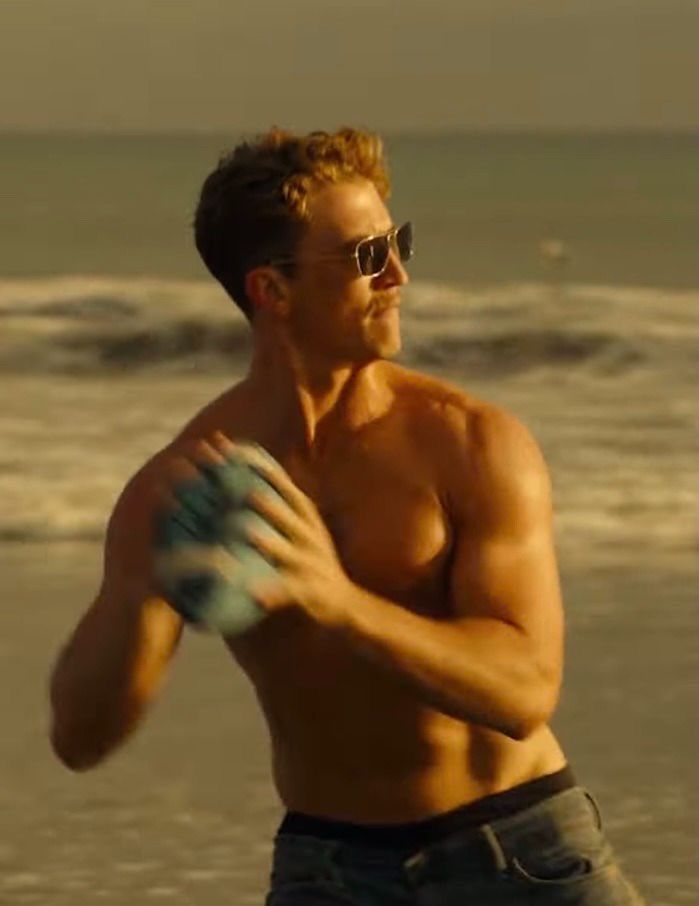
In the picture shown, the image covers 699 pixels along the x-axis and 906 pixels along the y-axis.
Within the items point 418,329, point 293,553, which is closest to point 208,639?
point 293,553

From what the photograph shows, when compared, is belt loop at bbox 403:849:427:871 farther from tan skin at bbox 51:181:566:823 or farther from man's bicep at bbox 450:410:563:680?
man's bicep at bbox 450:410:563:680

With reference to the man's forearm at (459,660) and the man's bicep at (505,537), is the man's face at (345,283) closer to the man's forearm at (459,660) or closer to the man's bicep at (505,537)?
the man's bicep at (505,537)

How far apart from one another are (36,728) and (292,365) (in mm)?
3724

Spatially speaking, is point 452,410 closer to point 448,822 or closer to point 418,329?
point 448,822

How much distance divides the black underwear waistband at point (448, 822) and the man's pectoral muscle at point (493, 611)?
0.15 meters

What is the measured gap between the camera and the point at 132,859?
545 cm

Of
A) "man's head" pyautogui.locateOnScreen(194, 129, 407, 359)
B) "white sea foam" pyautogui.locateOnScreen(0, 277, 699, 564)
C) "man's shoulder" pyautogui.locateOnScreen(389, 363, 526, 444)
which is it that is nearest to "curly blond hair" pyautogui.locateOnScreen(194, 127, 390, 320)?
"man's head" pyautogui.locateOnScreen(194, 129, 407, 359)

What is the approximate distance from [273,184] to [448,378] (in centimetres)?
1776

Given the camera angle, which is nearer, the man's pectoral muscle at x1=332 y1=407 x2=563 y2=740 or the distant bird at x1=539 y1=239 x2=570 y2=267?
the man's pectoral muscle at x1=332 y1=407 x2=563 y2=740

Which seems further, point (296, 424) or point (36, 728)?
point (36, 728)

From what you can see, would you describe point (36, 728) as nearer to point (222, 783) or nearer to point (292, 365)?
point (222, 783)

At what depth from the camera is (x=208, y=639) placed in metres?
7.42

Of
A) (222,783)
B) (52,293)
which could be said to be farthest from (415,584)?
(52,293)

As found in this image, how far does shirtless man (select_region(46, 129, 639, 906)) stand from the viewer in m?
2.87
